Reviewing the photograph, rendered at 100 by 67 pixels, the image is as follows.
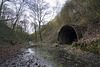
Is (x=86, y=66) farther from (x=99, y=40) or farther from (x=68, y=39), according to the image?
(x=68, y=39)

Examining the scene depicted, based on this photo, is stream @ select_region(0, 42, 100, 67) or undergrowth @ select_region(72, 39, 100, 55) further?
undergrowth @ select_region(72, 39, 100, 55)

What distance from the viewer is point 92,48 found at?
5.98 m

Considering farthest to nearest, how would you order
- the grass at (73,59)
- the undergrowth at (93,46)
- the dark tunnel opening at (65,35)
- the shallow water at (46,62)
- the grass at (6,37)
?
1. the dark tunnel opening at (65,35)
2. the grass at (6,37)
3. the undergrowth at (93,46)
4. the grass at (73,59)
5. the shallow water at (46,62)

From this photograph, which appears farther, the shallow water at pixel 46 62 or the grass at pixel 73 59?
the grass at pixel 73 59

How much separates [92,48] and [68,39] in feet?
29.9

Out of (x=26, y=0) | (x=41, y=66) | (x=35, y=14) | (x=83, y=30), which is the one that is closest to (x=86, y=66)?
(x=41, y=66)

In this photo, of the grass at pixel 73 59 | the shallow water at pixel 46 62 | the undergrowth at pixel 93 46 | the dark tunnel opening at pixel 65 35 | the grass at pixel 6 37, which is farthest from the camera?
the dark tunnel opening at pixel 65 35

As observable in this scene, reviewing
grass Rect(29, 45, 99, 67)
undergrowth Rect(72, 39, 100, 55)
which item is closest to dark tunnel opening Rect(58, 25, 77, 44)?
undergrowth Rect(72, 39, 100, 55)

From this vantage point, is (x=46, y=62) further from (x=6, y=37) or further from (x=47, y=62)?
(x=6, y=37)

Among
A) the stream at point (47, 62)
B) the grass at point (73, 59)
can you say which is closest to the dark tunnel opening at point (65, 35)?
the grass at point (73, 59)

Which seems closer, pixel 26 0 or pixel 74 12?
pixel 74 12

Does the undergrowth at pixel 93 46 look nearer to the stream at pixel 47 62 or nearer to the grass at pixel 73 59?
the grass at pixel 73 59

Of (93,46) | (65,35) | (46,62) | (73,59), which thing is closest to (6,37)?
(65,35)

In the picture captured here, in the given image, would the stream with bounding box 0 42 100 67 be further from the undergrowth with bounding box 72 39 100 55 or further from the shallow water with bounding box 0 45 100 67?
the undergrowth with bounding box 72 39 100 55
